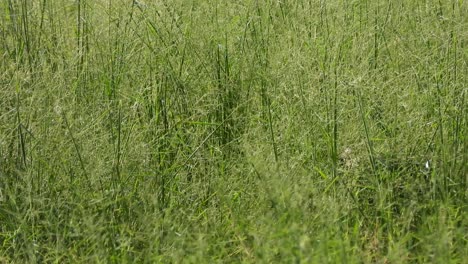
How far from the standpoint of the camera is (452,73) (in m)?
2.88

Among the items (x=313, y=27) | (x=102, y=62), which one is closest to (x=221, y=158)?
(x=102, y=62)

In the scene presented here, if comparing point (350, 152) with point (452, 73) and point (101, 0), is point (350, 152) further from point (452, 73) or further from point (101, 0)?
point (101, 0)

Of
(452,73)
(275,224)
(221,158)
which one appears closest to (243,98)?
(221,158)

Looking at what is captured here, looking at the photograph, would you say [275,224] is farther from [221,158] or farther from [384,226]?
[221,158]

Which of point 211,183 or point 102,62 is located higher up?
point 102,62

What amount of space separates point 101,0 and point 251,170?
4.37ft

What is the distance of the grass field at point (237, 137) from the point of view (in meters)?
2.17

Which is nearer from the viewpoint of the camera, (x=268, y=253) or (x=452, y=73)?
(x=268, y=253)

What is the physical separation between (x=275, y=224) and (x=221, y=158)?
0.67 meters

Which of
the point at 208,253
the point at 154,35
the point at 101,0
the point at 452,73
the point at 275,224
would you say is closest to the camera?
the point at 275,224

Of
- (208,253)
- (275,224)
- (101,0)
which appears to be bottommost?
(208,253)

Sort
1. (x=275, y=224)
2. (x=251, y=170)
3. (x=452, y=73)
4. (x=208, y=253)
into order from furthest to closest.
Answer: (x=452, y=73) → (x=251, y=170) → (x=208, y=253) → (x=275, y=224)

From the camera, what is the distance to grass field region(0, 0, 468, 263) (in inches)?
85.5

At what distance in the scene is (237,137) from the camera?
2779 mm
